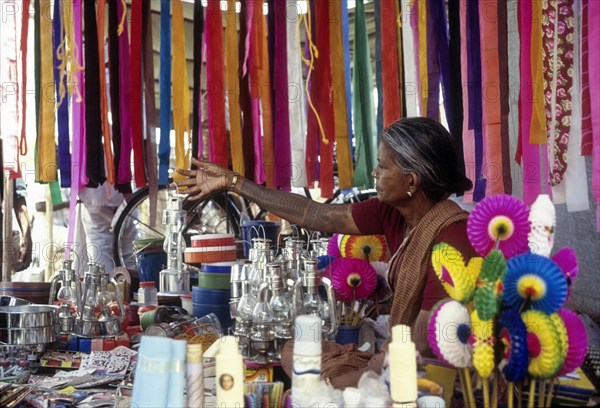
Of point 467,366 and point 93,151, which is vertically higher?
point 93,151

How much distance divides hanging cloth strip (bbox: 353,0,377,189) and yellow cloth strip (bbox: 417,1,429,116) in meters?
0.34

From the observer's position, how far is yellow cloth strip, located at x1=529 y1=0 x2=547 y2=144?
8.48 feet

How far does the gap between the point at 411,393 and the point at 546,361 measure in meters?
0.25

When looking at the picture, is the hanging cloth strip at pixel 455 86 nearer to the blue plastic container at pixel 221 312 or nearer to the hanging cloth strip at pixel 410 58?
the hanging cloth strip at pixel 410 58

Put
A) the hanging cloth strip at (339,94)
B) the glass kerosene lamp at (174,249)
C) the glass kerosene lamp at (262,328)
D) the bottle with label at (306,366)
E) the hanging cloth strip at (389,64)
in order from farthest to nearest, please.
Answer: the hanging cloth strip at (339,94) → the hanging cloth strip at (389,64) → the glass kerosene lamp at (174,249) → the glass kerosene lamp at (262,328) → the bottle with label at (306,366)

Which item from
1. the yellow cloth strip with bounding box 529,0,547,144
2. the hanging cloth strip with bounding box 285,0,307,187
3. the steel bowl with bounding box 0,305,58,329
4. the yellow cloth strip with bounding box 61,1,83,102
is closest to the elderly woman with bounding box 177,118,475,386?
the yellow cloth strip with bounding box 529,0,547,144

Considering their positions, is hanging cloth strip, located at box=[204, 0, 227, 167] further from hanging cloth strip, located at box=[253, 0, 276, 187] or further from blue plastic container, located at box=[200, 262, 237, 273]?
blue plastic container, located at box=[200, 262, 237, 273]

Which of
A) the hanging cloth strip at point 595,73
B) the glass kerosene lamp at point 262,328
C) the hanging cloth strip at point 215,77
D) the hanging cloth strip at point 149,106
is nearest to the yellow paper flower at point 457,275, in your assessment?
the glass kerosene lamp at point 262,328

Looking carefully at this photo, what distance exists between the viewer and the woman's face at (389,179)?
2.29 metres

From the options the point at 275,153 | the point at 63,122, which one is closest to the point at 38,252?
the point at 63,122

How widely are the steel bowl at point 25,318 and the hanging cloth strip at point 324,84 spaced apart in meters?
1.39

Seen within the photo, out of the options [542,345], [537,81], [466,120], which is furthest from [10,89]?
[542,345]

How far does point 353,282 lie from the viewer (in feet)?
7.60

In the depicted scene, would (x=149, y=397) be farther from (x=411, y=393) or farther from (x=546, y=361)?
(x=546, y=361)
